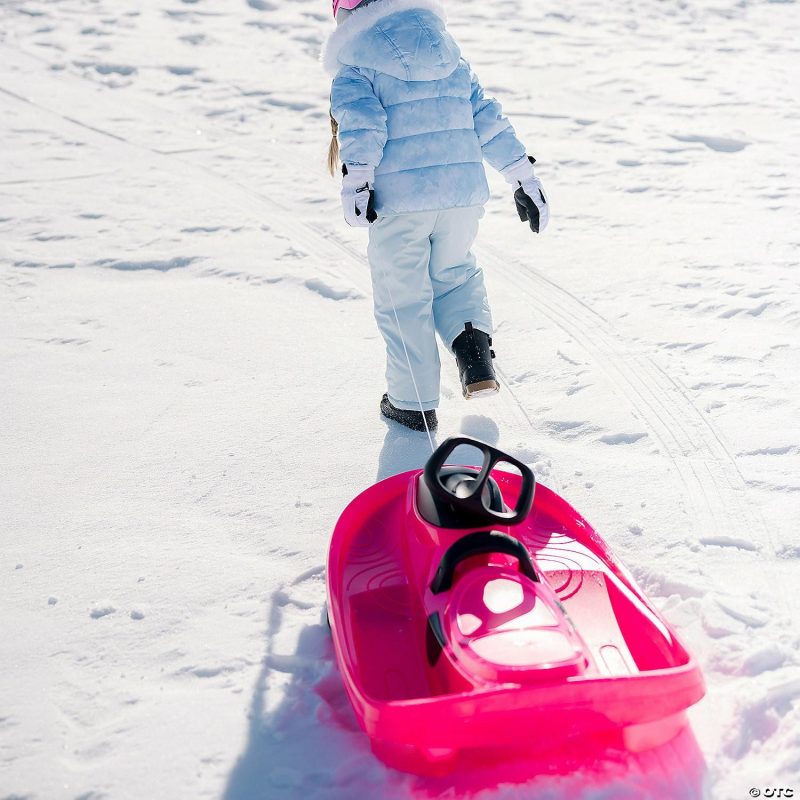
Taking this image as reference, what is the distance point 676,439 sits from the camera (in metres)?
2.88

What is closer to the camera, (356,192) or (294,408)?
(356,192)

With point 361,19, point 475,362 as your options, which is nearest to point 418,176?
point 361,19

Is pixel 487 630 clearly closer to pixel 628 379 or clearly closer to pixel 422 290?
pixel 422 290

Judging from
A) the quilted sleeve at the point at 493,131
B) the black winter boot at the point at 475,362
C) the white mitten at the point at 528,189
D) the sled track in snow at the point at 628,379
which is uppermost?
the quilted sleeve at the point at 493,131

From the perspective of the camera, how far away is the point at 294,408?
3102 mm

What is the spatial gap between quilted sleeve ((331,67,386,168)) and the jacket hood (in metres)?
0.07

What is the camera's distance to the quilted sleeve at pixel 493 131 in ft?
9.45

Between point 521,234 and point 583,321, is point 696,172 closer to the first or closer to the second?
point 521,234

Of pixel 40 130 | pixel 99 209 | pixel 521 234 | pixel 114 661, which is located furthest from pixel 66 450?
pixel 40 130

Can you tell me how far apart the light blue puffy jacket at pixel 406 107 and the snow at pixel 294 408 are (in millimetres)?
820

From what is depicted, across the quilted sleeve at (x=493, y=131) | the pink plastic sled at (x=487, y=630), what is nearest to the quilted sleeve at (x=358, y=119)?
the quilted sleeve at (x=493, y=131)

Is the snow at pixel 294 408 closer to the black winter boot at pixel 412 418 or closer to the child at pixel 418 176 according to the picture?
the black winter boot at pixel 412 418

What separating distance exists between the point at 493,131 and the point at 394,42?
471 mm

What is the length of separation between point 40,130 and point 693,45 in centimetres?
564
